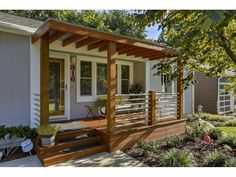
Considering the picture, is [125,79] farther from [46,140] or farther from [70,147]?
[46,140]

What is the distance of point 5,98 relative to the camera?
619 cm

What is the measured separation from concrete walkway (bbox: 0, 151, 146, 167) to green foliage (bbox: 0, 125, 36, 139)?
2.05ft

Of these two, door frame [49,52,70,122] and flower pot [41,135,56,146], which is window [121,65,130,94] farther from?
flower pot [41,135,56,146]

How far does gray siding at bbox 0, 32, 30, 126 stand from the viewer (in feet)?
20.2

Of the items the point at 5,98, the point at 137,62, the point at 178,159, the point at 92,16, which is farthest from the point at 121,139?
the point at 92,16

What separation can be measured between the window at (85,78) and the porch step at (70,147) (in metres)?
2.64

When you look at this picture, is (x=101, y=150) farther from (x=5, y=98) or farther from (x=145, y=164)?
(x=5, y=98)

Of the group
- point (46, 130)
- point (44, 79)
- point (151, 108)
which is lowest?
point (46, 130)

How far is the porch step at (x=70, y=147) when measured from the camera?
17.1 ft

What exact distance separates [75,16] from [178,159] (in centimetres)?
1957

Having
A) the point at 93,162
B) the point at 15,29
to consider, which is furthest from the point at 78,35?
the point at 93,162

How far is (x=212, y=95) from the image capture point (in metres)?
16.8

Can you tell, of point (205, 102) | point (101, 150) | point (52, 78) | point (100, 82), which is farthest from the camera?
point (205, 102)

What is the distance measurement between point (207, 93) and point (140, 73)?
841cm
